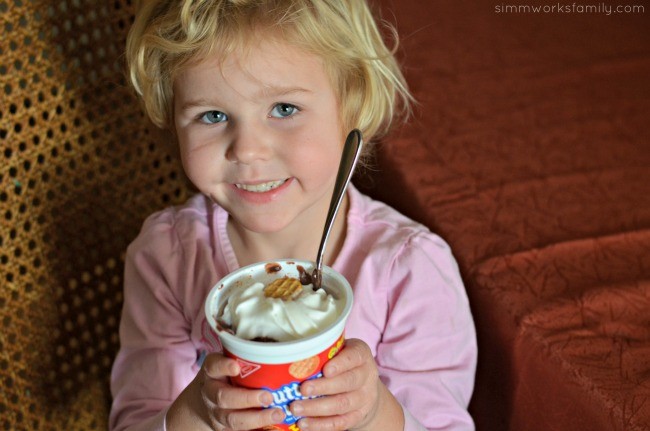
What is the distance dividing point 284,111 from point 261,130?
45 millimetres

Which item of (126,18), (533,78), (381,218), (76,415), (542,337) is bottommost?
(76,415)

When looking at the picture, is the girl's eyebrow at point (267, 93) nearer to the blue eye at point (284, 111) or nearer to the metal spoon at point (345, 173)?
the blue eye at point (284, 111)

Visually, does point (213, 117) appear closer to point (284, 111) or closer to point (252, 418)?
point (284, 111)

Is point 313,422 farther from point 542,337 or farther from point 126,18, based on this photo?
point 126,18

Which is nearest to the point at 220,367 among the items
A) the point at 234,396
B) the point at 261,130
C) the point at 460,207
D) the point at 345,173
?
the point at 234,396

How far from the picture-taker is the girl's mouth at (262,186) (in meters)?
0.88

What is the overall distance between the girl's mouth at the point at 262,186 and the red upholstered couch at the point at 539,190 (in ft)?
0.95

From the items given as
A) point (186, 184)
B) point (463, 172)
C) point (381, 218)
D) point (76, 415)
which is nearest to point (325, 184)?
point (381, 218)

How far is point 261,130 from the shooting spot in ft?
2.72

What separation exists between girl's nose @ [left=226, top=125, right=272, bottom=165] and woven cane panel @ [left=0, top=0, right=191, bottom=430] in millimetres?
325

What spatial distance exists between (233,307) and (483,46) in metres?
1.05

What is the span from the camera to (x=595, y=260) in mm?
964

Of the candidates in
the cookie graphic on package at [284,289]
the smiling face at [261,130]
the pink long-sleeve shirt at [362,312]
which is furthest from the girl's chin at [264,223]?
the cookie graphic on package at [284,289]

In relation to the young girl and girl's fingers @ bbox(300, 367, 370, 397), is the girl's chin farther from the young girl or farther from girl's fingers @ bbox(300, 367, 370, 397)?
girl's fingers @ bbox(300, 367, 370, 397)
